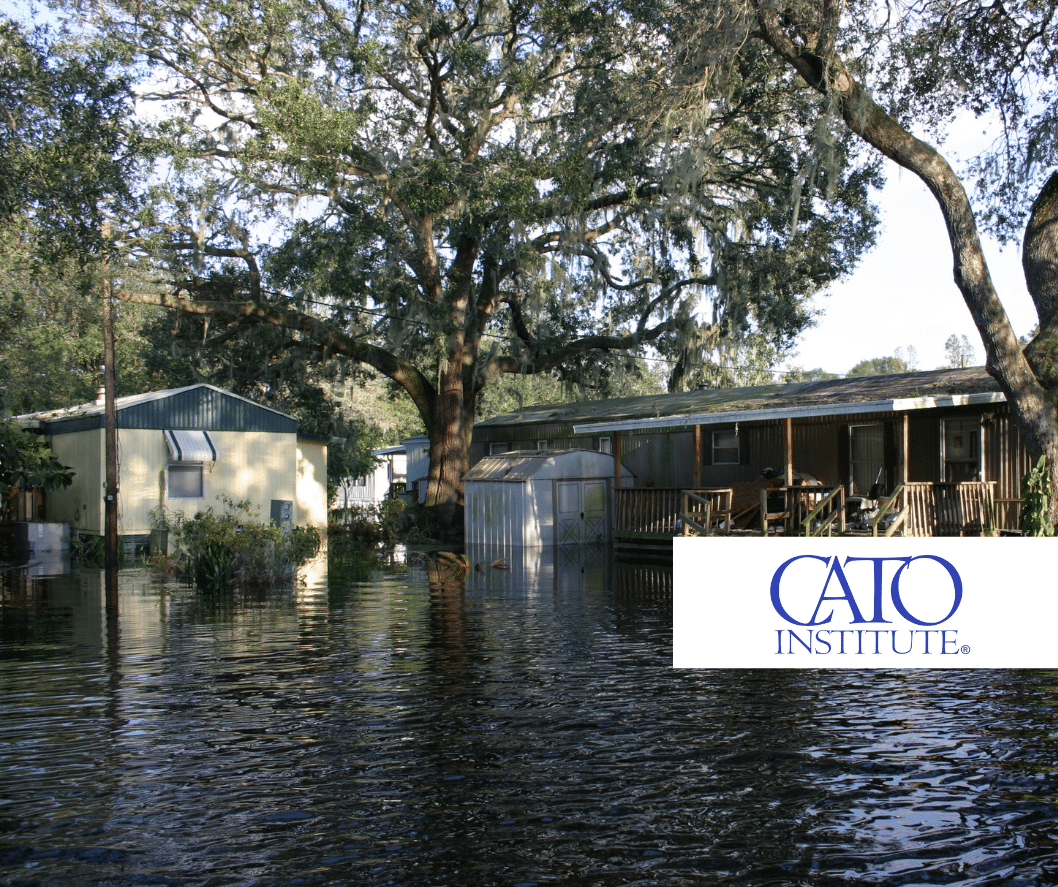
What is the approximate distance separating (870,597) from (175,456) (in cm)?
2061

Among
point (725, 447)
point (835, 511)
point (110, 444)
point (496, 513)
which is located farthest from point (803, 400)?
point (110, 444)

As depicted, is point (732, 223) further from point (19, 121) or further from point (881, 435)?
point (19, 121)

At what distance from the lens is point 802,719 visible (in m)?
8.37

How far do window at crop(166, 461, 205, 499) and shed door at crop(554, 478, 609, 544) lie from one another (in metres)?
9.39

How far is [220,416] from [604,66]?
44.1 feet

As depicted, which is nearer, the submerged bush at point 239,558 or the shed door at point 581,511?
the submerged bush at point 239,558

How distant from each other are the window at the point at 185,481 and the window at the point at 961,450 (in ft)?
59.6

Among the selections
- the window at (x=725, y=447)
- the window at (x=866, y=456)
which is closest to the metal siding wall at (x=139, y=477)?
the window at (x=725, y=447)

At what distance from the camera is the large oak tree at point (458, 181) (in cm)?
2295

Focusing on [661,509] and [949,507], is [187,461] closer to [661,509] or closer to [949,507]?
[661,509]

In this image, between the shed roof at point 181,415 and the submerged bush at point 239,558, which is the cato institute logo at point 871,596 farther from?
the shed roof at point 181,415

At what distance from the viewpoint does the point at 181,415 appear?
84.5 feet

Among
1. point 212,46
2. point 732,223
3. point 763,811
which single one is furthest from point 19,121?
point 763,811

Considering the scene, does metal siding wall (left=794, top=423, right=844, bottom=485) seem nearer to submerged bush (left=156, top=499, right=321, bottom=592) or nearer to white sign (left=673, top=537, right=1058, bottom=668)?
submerged bush (left=156, top=499, right=321, bottom=592)
